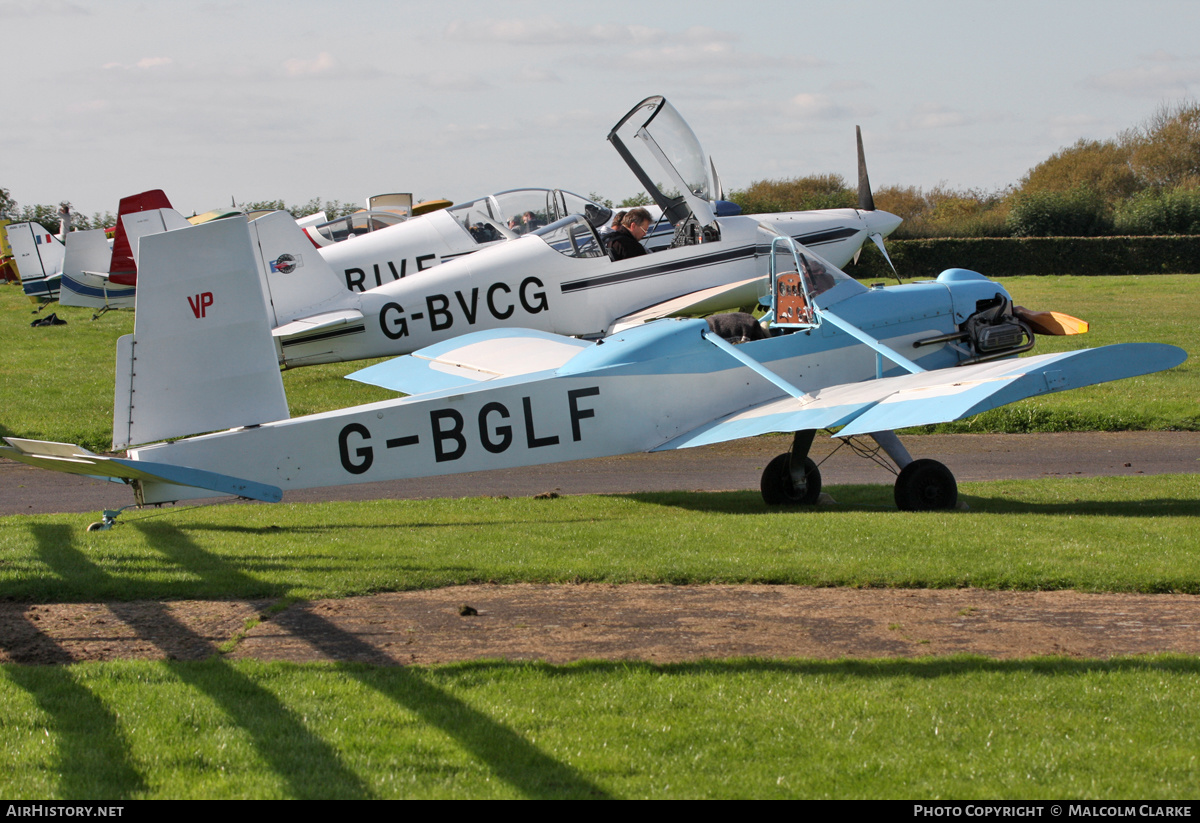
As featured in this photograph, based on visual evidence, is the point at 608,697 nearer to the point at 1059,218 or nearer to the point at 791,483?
the point at 791,483

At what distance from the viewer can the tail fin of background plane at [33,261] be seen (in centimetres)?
3525

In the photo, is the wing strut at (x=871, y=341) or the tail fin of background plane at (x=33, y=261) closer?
the wing strut at (x=871, y=341)

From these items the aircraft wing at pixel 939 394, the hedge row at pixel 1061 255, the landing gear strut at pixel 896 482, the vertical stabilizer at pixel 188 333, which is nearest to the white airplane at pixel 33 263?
the vertical stabilizer at pixel 188 333

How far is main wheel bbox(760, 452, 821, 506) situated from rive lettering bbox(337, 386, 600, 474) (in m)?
2.05

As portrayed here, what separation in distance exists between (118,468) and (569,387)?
3811 mm

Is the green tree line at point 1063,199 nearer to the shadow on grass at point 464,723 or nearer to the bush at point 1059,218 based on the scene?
the bush at point 1059,218

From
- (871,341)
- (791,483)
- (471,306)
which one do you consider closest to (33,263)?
(471,306)

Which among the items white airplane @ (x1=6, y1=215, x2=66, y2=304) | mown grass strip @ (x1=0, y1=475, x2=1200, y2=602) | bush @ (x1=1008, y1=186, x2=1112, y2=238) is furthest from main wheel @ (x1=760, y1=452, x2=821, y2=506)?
bush @ (x1=1008, y1=186, x2=1112, y2=238)

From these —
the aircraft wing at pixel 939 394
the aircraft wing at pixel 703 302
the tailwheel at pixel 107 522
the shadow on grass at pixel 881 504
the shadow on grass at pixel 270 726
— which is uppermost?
the aircraft wing at pixel 703 302

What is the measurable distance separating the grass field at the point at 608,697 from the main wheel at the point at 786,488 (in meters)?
1.26

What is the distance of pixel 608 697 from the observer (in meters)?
4.87

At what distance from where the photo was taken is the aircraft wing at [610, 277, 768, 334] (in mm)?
14914

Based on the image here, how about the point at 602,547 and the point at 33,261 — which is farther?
the point at 33,261
